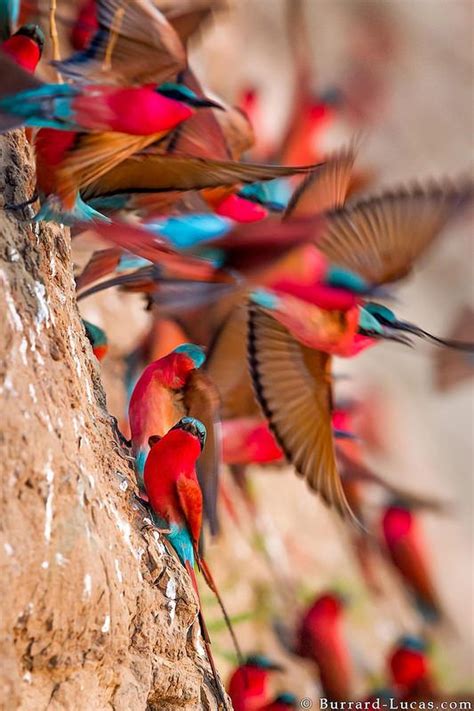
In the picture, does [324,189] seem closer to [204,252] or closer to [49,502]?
[204,252]

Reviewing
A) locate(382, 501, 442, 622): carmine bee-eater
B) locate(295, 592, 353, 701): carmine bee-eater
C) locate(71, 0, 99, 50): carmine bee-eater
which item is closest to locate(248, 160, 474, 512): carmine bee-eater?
locate(71, 0, 99, 50): carmine bee-eater

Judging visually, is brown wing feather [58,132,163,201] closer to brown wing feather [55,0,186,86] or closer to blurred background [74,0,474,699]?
brown wing feather [55,0,186,86]

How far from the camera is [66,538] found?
1.27m

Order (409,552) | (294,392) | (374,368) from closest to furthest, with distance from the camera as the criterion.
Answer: (294,392) → (409,552) → (374,368)

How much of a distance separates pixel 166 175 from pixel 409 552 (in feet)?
6.74

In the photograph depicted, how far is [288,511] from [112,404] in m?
1.06

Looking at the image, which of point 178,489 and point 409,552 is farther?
point 409,552

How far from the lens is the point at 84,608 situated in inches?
50.7

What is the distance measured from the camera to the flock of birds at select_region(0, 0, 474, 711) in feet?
5.25

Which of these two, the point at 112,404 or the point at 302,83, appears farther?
the point at 302,83

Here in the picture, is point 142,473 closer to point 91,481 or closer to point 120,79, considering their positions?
point 91,481

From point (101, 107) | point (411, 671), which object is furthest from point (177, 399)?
point (411, 671)

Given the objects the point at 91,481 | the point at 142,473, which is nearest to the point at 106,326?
the point at 142,473

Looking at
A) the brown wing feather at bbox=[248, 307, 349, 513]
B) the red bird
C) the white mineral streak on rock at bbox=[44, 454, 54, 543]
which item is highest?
the red bird
